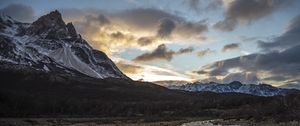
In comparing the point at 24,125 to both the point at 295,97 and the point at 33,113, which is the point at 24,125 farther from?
the point at 295,97

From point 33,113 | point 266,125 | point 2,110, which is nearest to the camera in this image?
point 266,125

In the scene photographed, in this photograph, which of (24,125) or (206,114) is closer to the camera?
(24,125)

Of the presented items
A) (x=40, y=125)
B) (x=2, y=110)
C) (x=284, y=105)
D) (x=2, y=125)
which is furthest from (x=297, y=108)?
(x=2, y=110)

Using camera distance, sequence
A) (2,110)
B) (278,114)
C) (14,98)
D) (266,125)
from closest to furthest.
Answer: (266,125) → (278,114) → (2,110) → (14,98)

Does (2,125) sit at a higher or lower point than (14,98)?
lower

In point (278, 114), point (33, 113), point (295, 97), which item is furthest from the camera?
point (33, 113)

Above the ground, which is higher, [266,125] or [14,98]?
[14,98]

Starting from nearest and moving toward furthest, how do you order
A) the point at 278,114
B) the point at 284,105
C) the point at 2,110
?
the point at 278,114 → the point at 284,105 → the point at 2,110

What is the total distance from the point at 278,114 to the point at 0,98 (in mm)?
114214

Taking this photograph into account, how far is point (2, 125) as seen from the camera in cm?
10912

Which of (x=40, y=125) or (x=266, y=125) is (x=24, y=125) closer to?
(x=40, y=125)

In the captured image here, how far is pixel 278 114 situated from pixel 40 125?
63.6 meters

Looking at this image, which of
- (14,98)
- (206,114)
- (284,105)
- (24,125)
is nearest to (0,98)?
(14,98)

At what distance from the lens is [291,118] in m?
104
